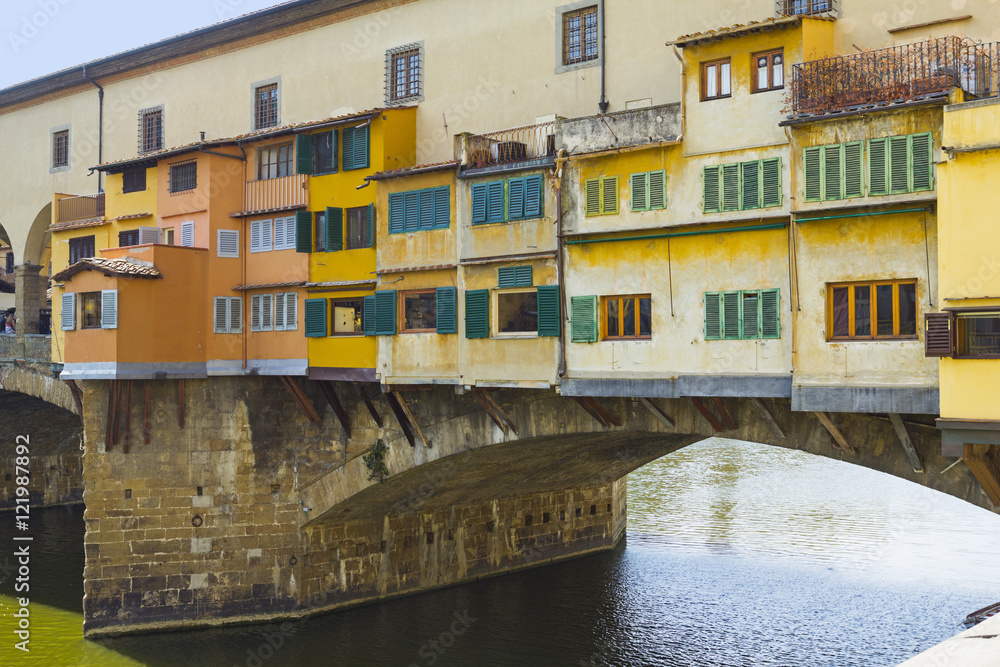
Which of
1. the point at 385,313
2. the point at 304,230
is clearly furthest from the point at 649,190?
the point at 304,230

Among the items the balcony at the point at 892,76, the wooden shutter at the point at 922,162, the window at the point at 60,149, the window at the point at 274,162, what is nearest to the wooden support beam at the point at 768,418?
the wooden shutter at the point at 922,162

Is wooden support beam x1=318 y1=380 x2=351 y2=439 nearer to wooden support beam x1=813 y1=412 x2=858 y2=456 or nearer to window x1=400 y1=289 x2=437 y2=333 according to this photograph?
window x1=400 y1=289 x2=437 y2=333

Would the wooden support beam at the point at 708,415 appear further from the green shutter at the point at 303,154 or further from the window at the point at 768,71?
the green shutter at the point at 303,154

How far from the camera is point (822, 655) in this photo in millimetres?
21953

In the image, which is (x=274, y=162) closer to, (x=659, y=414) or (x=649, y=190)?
(x=649, y=190)

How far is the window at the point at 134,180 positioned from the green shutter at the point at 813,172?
59.0 ft

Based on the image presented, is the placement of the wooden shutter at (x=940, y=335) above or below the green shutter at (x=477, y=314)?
below

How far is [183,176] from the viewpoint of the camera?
25.6 metres

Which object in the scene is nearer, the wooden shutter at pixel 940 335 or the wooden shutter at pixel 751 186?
the wooden shutter at pixel 940 335

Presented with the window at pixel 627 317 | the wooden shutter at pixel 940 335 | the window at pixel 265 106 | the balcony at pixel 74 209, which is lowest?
the wooden shutter at pixel 940 335

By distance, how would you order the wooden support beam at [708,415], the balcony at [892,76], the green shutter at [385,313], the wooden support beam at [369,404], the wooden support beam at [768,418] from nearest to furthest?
the balcony at [892,76]
the wooden support beam at [768,418]
the wooden support beam at [708,415]
the green shutter at [385,313]
the wooden support beam at [369,404]

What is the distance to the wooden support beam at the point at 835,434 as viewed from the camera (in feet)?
53.5

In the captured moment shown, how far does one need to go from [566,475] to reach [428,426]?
748 cm

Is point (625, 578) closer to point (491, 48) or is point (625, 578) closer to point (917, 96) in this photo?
point (491, 48)
